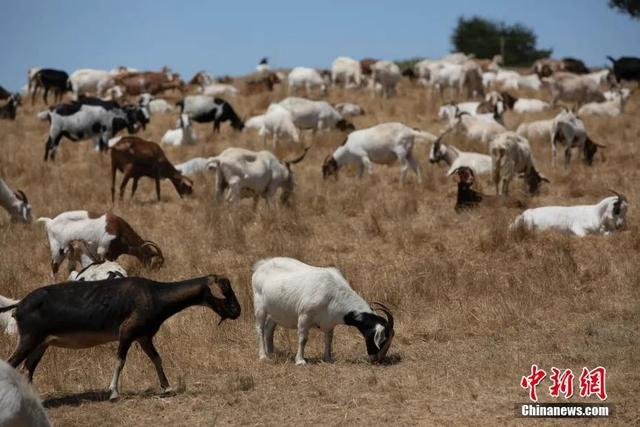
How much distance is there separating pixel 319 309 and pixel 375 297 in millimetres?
2349

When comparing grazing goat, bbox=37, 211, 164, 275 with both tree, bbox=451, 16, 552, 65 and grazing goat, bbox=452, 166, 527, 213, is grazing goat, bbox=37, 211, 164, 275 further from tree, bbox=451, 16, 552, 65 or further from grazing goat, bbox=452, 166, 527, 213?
tree, bbox=451, 16, 552, 65

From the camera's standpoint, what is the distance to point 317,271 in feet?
30.2

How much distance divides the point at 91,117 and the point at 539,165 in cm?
1014

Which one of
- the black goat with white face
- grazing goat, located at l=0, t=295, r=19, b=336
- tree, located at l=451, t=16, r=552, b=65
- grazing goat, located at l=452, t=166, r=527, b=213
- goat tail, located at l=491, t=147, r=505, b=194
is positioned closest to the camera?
grazing goat, located at l=0, t=295, r=19, b=336

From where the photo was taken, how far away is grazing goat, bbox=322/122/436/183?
19078 millimetres

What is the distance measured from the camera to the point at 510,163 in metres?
17.3

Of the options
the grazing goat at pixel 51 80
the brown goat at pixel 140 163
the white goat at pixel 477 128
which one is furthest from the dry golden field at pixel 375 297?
the grazing goat at pixel 51 80

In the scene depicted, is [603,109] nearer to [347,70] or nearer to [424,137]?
[424,137]

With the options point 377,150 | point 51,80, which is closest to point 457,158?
point 377,150

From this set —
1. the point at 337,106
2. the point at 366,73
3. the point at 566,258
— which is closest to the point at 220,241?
the point at 566,258

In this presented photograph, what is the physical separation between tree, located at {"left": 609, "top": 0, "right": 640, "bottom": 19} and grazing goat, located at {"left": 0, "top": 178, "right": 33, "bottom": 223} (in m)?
34.5

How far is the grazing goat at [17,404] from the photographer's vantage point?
5359 mm

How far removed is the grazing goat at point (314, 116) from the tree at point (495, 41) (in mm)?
34000

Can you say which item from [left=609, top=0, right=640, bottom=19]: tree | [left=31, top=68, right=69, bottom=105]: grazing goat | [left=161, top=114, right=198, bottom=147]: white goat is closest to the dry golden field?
[left=161, top=114, right=198, bottom=147]: white goat
